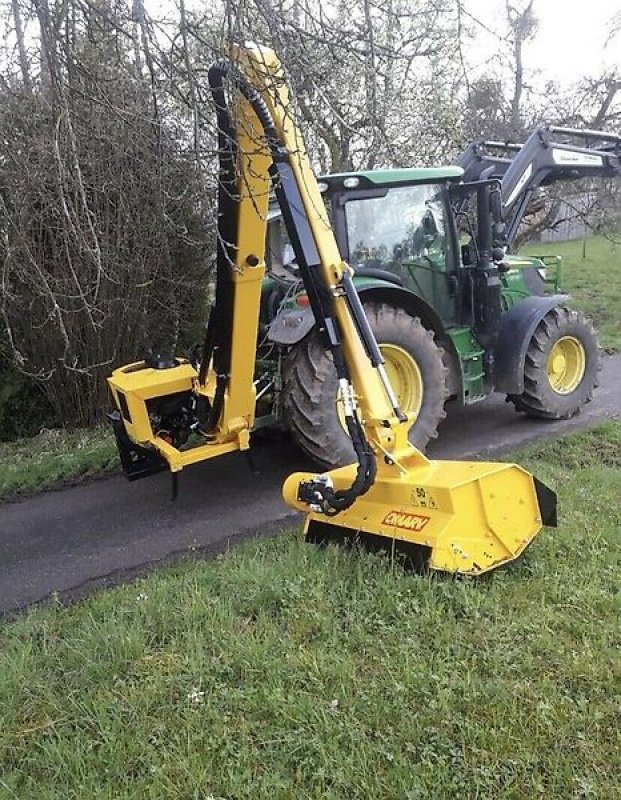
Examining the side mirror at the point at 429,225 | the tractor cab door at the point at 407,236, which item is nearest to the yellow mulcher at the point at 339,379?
the tractor cab door at the point at 407,236

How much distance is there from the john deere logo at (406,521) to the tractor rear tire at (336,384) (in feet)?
4.91

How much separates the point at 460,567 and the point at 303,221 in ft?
6.34

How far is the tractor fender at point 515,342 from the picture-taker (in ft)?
20.5

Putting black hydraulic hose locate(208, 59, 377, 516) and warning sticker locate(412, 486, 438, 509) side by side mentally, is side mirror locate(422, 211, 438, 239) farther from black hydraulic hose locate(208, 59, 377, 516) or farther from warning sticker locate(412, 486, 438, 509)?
warning sticker locate(412, 486, 438, 509)

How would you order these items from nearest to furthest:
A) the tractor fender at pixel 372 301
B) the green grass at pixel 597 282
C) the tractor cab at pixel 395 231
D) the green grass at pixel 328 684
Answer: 1. the green grass at pixel 328 684
2. the tractor fender at pixel 372 301
3. the tractor cab at pixel 395 231
4. the green grass at pixel 597 282

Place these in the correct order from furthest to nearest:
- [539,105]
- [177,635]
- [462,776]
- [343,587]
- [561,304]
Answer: [539,105]
[561,304]
[343,587]
[177,635]
[462,776]

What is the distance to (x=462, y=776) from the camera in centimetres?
239

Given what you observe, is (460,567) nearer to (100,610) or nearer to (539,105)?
(100,610)

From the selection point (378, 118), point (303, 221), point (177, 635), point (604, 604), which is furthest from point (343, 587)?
point (378, 118)

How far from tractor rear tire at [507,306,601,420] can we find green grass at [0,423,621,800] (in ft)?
8.90

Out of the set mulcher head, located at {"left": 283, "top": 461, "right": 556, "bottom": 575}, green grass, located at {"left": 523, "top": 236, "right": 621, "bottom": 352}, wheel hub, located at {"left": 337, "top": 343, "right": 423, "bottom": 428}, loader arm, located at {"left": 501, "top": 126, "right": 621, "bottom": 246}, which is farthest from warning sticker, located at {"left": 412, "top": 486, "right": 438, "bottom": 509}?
green grass, located at {"left": 523, "top": 236, "right": 621, "bottom": 352}

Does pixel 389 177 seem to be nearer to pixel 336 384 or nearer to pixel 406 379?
pixel 406 379

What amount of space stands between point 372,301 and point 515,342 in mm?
1491

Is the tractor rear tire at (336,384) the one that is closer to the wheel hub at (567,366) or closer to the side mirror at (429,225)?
the side mirror at (429,225)
